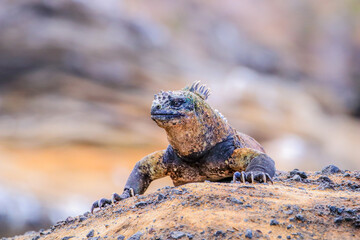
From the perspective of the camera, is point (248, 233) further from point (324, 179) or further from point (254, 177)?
point (324, 179)

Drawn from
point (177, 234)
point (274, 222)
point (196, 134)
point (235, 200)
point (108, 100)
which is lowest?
point (177, 234)

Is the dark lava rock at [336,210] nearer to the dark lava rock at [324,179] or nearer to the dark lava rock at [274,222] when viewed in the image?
the dark lava rock at [274,222]

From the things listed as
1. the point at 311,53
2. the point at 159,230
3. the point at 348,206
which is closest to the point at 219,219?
the point at 159,230

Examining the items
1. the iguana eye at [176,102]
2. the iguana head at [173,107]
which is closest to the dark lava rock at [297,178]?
the iguana head at [173,107]

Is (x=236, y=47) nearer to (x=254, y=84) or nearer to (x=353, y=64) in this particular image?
(x=254, y=84)

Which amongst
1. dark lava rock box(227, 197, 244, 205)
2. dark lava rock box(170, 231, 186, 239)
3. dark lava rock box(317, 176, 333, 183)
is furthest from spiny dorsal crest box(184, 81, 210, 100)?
dark lava rock box(170, 231, 186, 239)

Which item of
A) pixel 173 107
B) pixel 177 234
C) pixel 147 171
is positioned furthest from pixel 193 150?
pixel 177 234

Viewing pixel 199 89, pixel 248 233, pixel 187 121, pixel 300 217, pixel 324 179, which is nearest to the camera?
pixel 248 233

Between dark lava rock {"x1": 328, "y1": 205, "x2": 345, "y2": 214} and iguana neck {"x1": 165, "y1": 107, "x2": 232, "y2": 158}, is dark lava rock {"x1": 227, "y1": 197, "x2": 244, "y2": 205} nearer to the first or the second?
dark lava rock {"x1": 328, "y1": 205, "x2": 345, "y2": 214}
